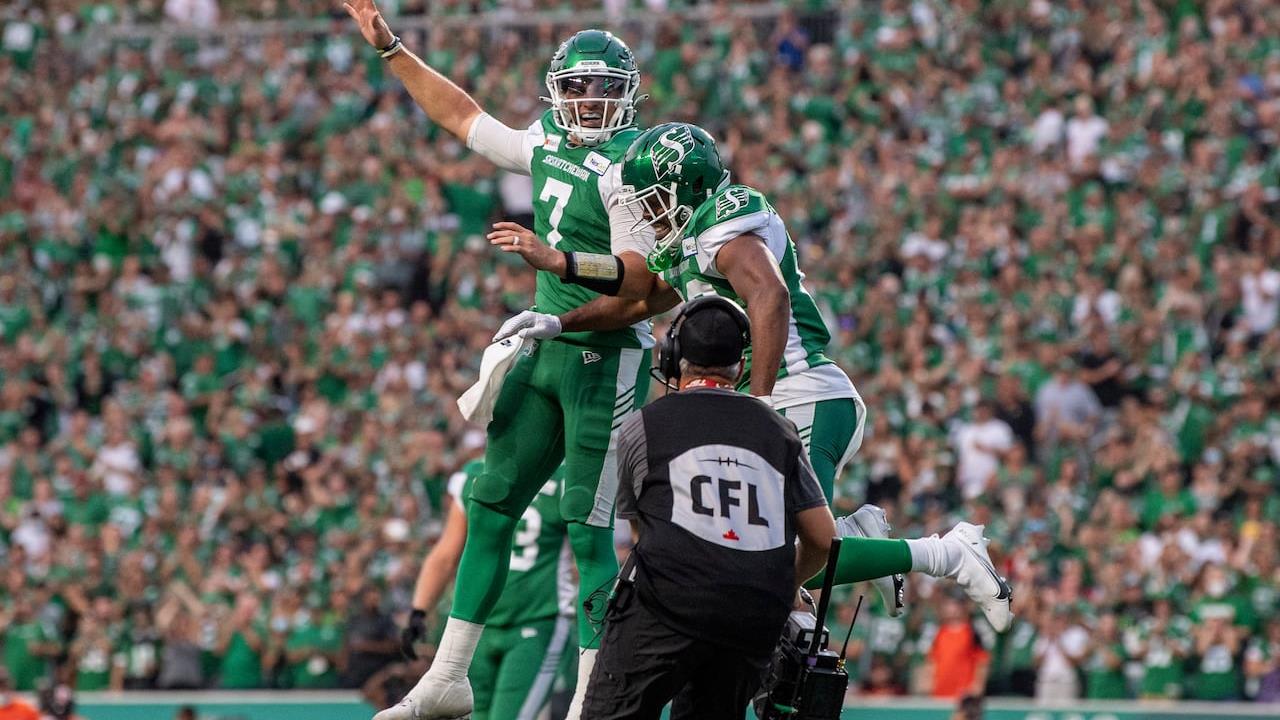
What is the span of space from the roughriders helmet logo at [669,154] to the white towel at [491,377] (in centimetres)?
88

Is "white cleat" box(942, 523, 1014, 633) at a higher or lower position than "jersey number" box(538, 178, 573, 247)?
lower

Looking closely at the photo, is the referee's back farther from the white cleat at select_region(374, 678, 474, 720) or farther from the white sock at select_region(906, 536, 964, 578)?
the white cleat at select_region(374, 678, 474, 720)

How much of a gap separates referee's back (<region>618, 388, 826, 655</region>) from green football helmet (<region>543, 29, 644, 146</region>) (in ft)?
6.90

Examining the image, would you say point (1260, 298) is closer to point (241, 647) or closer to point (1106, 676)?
point (1106, 676)

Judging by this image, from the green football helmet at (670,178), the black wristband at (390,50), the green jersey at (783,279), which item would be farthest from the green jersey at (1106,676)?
the black wristband at (390,50)

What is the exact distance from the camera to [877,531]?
27.8ft

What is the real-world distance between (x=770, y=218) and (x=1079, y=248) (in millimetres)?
11049

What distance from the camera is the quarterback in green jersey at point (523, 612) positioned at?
10.5m

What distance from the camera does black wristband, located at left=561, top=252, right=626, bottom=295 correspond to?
8.02 metres

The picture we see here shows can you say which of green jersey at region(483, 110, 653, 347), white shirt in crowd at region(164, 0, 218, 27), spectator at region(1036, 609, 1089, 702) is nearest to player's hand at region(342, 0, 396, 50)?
green jersey at region(483, 110, 653, 347)

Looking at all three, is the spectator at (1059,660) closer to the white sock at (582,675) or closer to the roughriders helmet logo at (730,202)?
the white sock at (582,675)

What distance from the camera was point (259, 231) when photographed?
20953mm

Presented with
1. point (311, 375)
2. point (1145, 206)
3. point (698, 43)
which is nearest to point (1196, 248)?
point (1145, 206)

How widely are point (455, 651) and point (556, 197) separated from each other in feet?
6.36
